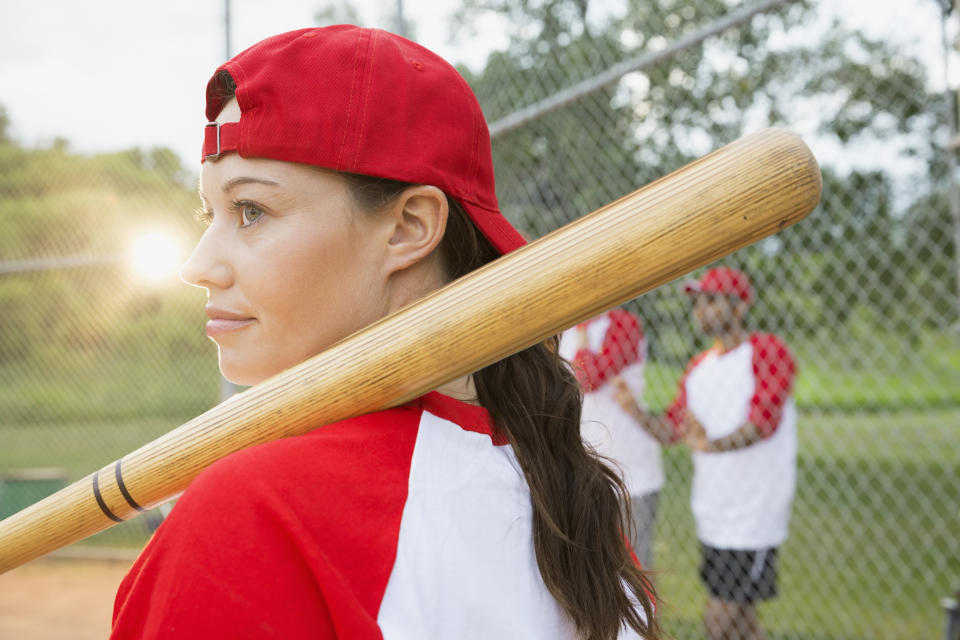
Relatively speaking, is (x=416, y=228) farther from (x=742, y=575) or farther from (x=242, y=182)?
(x=742, y=575)

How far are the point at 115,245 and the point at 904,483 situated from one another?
26.2 feet

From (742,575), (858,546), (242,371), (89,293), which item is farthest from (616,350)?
(89,293)

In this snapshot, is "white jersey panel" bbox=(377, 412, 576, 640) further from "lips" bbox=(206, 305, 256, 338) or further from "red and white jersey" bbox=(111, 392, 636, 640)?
"lips" bbox=(206, 305, 256, 338)

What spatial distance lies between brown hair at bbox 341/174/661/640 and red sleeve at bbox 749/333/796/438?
264 cm

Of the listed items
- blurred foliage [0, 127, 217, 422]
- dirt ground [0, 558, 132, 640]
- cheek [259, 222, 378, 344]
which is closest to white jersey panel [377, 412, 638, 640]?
cheek [259, 222, 378, 344]

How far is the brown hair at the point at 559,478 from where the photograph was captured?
835 mm

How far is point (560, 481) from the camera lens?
91cm

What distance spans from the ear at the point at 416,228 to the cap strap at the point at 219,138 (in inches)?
6.9

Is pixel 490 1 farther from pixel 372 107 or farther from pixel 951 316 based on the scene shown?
pixel 372 107

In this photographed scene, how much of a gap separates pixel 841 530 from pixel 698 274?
11.8 ft

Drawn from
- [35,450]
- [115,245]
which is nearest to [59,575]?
[115,245]

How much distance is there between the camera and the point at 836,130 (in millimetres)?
4270

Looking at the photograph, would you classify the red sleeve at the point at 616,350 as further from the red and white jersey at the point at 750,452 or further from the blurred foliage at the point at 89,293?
the blurred foliage at the point at 89,293

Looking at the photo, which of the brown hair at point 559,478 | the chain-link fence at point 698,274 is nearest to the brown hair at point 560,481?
the brown hair at point 559,478
